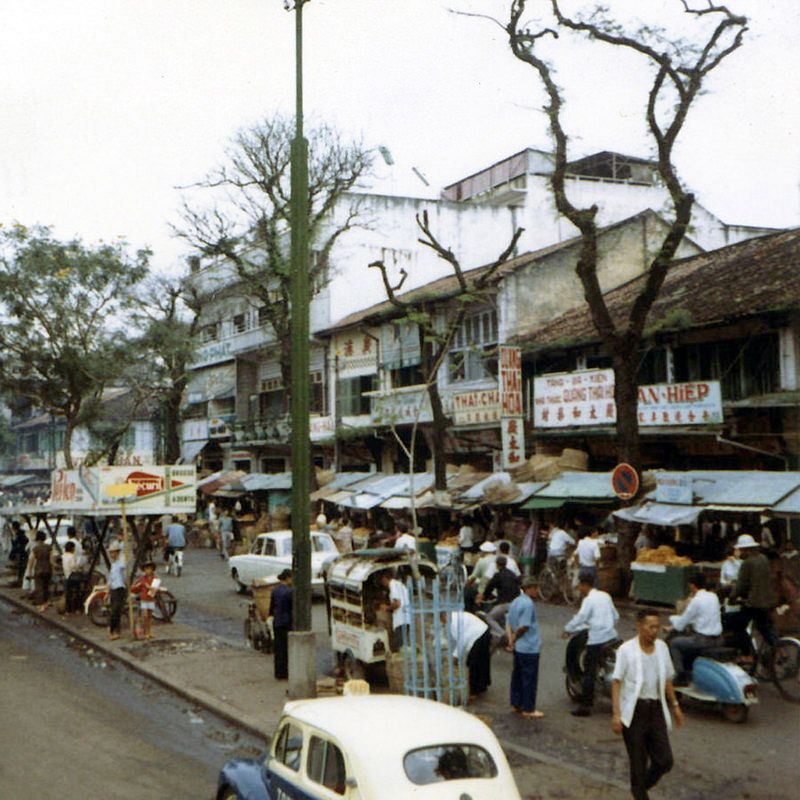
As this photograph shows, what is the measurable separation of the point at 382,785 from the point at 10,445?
7797 cm

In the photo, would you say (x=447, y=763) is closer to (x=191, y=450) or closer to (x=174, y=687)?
(x=174, y=687)

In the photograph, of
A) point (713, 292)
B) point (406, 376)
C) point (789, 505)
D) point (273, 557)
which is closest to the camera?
point (789, 505)

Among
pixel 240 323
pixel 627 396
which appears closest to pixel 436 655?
pixel 627 396

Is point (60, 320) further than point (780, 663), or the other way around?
point (60, 320)

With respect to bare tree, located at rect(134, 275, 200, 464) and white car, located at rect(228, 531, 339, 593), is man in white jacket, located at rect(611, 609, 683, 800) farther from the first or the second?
bare tree, located at rect(134, 275, 200, 464)

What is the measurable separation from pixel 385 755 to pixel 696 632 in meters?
6.07

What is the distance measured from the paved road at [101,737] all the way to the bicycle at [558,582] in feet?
30.1

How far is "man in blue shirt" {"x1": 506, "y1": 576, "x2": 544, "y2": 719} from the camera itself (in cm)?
1059

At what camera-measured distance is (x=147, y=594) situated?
16.7 metres

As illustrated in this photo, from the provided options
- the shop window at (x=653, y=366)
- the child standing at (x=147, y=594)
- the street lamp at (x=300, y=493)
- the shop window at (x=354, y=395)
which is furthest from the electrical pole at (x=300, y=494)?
the shop window at (x=354, y=395)

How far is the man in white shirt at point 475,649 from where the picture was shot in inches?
445

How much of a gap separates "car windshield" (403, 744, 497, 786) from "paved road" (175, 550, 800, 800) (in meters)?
2.73

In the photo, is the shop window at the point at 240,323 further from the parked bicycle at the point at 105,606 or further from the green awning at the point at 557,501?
the parked bicycle at the point at 105,606

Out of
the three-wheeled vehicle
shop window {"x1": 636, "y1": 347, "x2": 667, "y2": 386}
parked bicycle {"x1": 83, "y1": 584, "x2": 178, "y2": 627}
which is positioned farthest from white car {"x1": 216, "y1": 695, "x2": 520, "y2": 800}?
shop window {"x1": 636, "y1": 347, "x2": 667, "y2": 386}
